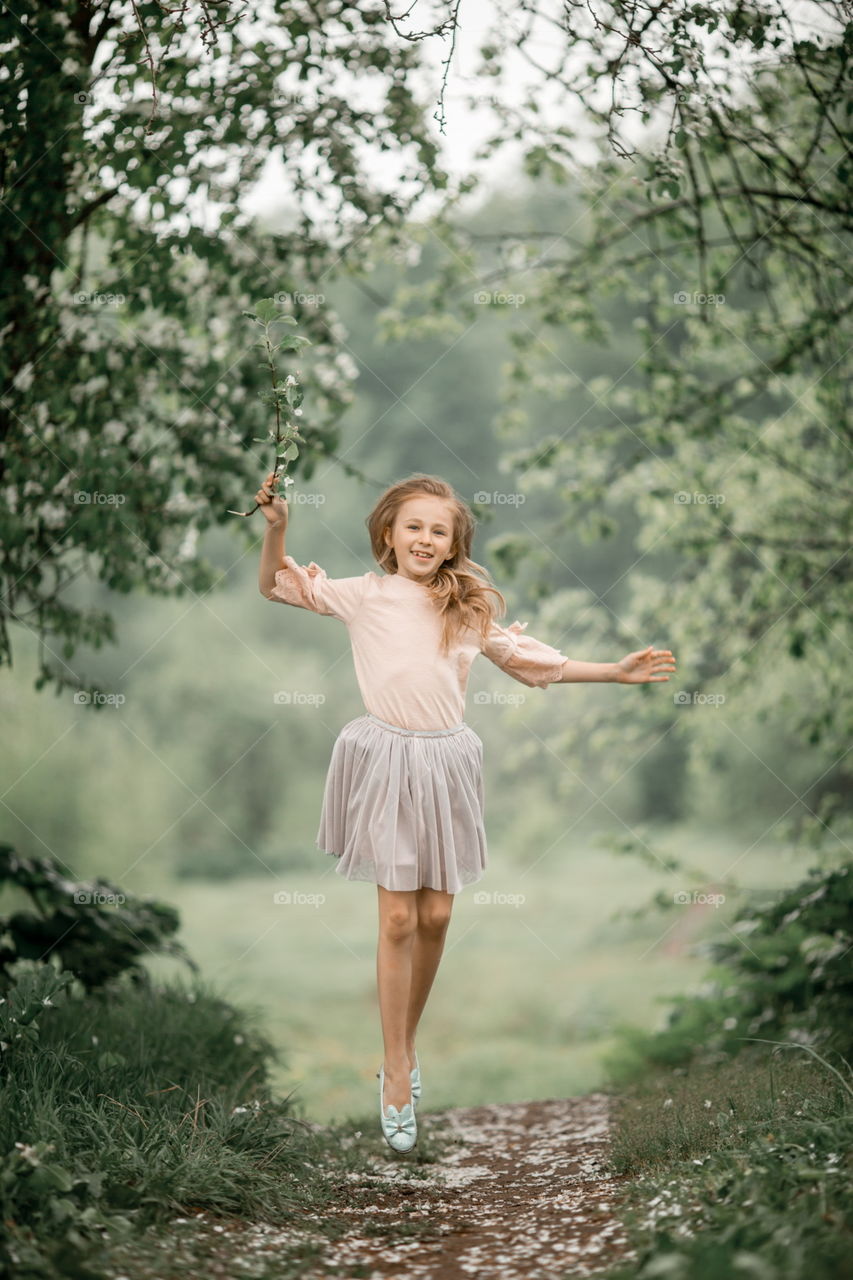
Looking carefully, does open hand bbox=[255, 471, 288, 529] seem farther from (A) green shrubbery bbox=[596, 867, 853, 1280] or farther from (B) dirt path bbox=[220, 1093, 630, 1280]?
(A) green shrubbery bbox=[596, 867, 853, 1280]

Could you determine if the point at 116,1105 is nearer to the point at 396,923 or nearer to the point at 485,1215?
the point at 396,923

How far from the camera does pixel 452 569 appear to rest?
3.72m

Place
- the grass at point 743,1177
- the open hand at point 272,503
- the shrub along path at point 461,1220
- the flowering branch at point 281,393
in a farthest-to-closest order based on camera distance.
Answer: the open hand at point 272,503 < the flowering branch at point 281,393 < the shrub along path at point 461,1220 < the grass at point 743,1177

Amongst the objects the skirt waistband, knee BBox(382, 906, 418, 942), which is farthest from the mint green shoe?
the skirt waistband

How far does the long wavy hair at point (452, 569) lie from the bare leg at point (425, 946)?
75 cm

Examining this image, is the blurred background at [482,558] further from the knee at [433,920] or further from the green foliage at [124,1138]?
the knee at [433,920]

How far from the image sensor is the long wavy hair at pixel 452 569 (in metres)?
3.61

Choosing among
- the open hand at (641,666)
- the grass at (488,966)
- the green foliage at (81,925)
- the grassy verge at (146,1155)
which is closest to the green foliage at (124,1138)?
the grassy verge at (146,1155)

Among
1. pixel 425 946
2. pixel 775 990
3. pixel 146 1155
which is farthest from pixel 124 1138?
pixel 775 990

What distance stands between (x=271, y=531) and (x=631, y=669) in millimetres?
1141

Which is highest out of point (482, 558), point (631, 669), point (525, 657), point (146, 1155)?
point (482, 558)

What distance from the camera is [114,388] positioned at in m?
4.62

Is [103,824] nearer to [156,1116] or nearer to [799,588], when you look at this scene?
[799,588]

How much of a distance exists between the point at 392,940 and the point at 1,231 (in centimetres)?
284
